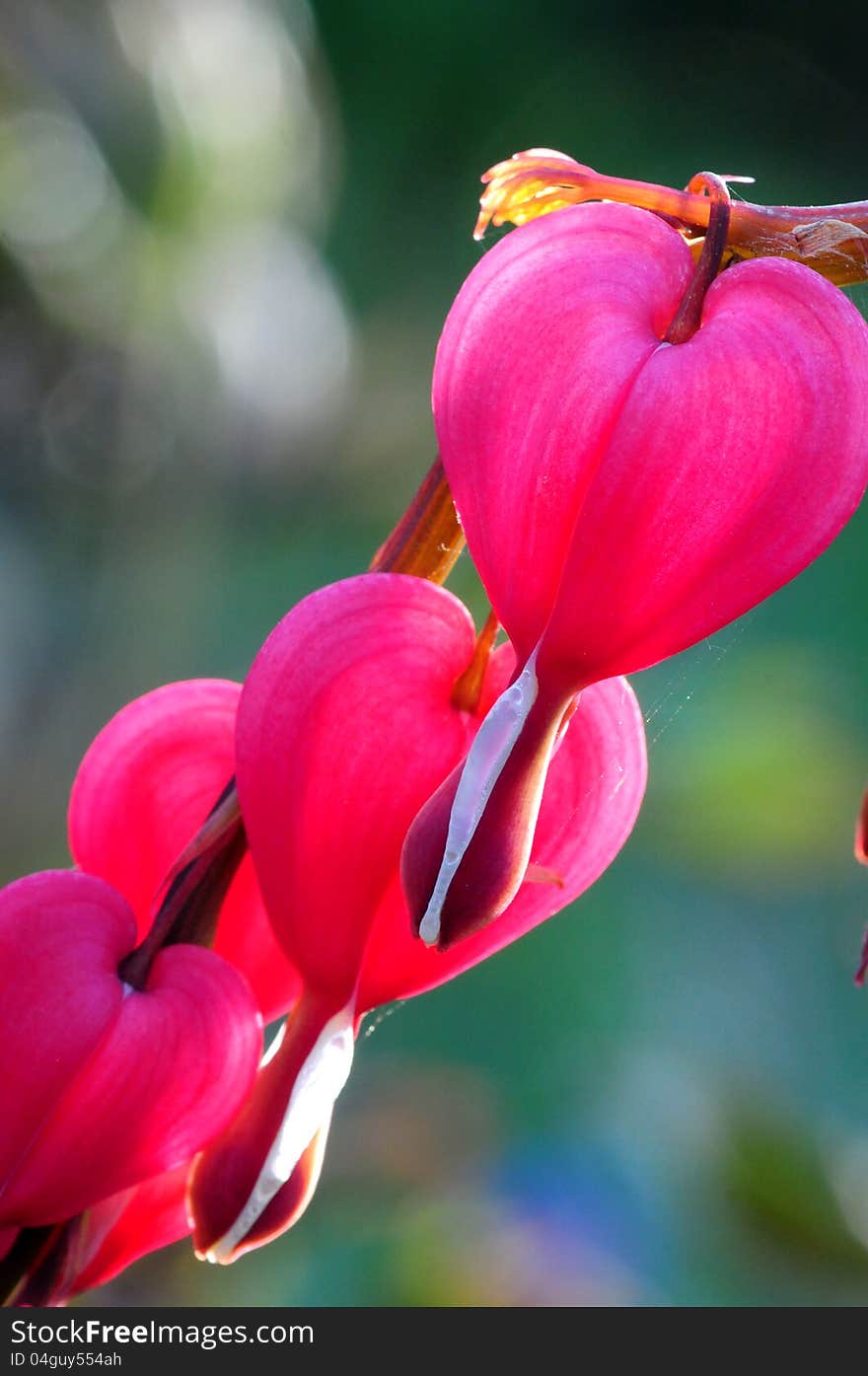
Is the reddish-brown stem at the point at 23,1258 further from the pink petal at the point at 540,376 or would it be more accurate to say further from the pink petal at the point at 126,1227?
the pink petal at the point at 540,376

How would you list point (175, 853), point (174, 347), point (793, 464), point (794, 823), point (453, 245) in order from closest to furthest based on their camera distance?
1. point (793, 464)
2. point (175, 853)
3. point (794, 823)
4. point (174, 347)
5. point (453, 245)

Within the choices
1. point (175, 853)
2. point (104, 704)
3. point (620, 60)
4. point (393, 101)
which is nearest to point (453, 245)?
point (393, 101)

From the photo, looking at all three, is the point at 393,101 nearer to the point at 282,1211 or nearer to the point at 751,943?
the point at 751,943

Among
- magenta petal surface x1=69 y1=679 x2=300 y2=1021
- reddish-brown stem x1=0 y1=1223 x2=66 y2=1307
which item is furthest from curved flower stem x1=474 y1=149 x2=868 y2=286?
reddish-brown stem x1=0 y1=1223 x2=66 y2=1307

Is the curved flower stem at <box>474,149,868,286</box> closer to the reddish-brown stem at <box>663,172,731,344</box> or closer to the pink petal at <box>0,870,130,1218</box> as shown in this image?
the reddish-brown stem at <box>663,172,731,344</box>

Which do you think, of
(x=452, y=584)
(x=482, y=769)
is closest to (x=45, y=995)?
(x=482, y=769)
